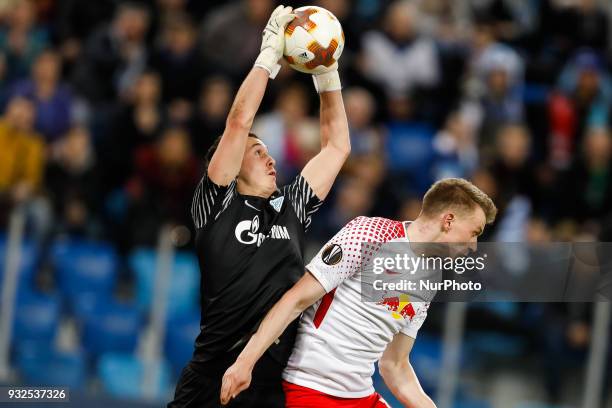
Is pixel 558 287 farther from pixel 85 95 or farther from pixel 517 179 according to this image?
pixel 85 95

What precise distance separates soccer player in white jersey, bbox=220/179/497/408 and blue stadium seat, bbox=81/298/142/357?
4.49 m

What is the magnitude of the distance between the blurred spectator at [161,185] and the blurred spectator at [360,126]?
152cm

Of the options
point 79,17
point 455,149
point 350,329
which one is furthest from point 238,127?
point 79,17

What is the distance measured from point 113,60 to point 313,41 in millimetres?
6329

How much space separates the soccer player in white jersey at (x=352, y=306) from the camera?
194 inches

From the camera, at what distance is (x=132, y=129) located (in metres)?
10.4

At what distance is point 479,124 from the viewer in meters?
11.3

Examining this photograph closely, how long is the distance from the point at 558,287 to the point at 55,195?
4910mm

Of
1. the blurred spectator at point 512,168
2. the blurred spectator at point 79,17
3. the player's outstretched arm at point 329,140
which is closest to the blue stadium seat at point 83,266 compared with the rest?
the blurred spectator at point 79,17

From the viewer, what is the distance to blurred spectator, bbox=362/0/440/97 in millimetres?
11656

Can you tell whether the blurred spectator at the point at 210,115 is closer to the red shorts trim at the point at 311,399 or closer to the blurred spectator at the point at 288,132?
the blurred spectator at the point at 288,132

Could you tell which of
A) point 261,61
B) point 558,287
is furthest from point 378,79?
point 261,61

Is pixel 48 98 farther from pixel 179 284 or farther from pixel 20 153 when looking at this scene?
pixel 179 284

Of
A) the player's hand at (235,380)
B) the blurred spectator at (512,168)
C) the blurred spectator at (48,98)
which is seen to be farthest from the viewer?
the blurred spectator at (48,98)
